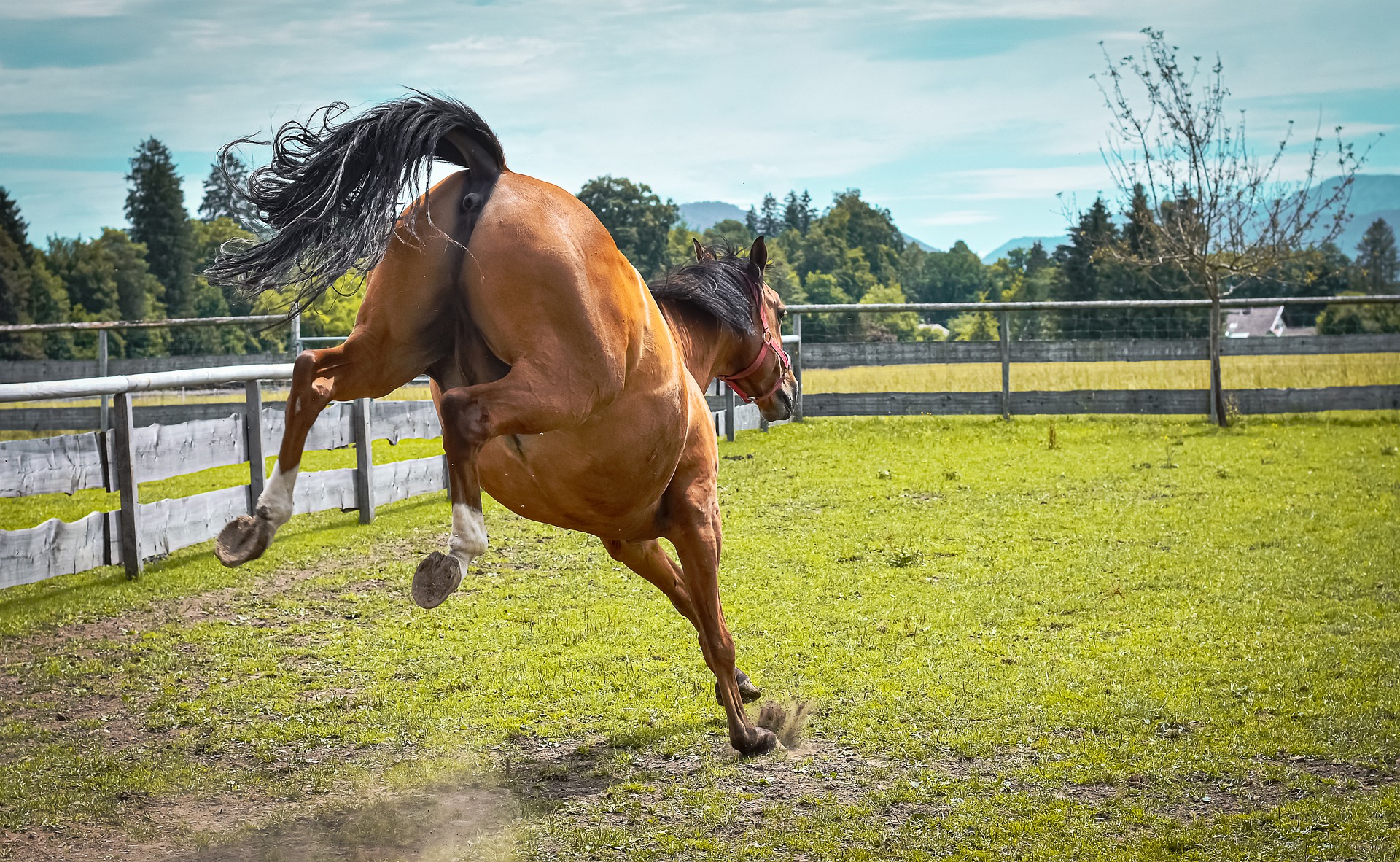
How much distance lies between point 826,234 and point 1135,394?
53.6 meters

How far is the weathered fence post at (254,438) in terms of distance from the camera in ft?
26.7

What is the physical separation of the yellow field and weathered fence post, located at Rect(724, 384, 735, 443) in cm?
242

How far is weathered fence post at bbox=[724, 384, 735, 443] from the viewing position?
1405 centimetres

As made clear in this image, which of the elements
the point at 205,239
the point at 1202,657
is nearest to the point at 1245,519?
the point at 1202,657

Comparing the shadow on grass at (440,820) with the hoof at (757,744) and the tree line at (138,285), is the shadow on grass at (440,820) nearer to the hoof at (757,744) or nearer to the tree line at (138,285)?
the hoof at (757,744)

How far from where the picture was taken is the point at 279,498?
9.70 feet

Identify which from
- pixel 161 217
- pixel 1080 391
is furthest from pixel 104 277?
pixel 1080 391

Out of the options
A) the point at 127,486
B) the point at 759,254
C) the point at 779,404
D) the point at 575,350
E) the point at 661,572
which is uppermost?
the point at 759,254

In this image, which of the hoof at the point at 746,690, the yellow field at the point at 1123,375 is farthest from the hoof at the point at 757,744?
the yellow field at the point at 1123,375

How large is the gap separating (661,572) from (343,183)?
7.28ft

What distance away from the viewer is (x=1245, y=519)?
8.50m

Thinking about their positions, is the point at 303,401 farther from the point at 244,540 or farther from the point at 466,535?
the point at 466,535

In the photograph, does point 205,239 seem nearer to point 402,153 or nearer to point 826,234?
point 826,234

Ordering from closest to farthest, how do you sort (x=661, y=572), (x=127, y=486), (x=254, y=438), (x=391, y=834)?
(x=391, y=834), (x=661, y=572), (x=127, y=486), (x=254, y=438)
